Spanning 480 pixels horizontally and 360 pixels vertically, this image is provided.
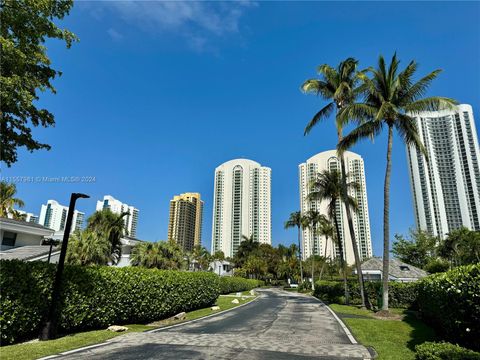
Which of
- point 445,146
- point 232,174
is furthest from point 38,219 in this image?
point 445,146

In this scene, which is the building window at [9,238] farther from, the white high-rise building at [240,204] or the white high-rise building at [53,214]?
the white high-rise building at [240,204]

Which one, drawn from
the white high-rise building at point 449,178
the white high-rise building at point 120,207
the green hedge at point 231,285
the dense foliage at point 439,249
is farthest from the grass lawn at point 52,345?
the white high-rise building at point 449,178

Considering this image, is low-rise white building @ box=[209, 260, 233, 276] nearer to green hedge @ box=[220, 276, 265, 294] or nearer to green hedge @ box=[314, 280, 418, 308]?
green hedge @ box=[220, 276, 265, 294]

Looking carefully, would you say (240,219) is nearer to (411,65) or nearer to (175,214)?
(175,214)

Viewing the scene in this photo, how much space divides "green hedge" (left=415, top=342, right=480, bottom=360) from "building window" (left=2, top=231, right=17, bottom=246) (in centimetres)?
2914

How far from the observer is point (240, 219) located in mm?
100000

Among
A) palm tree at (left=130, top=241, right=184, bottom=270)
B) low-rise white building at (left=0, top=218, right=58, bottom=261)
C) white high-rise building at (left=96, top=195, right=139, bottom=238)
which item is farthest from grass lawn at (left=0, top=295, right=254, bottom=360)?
white high-rise building at (left=96, top=195, right=139, bottom=238)

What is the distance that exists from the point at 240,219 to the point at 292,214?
3475 centimetres

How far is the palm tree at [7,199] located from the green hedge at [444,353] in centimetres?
4343

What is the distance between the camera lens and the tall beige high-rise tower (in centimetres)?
11312

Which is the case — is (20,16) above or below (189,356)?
above

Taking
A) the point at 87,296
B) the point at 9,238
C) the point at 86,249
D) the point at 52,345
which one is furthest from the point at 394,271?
the point at 9,238

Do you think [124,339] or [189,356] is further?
[124,339]

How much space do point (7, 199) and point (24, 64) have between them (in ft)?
113
